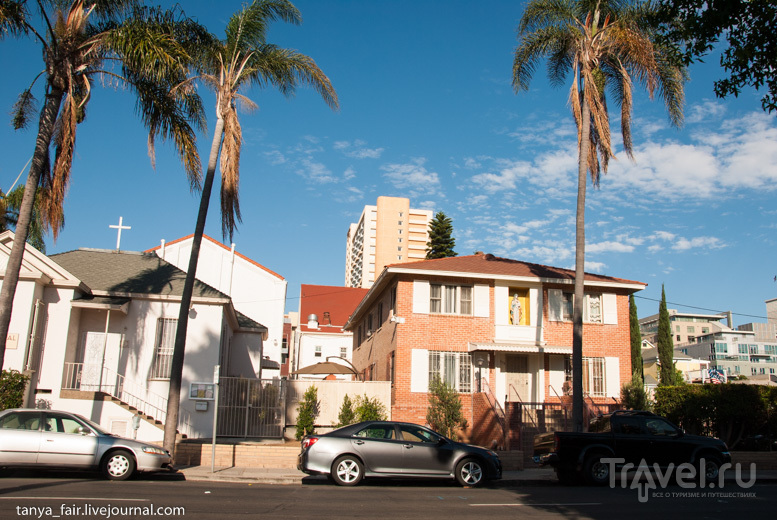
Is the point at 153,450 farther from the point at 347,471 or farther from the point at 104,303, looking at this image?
the point at 104,303

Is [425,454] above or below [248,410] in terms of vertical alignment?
below

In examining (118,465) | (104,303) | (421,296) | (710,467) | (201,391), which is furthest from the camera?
(421,296)

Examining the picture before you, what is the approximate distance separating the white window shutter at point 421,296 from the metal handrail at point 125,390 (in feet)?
29.6

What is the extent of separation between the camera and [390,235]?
406 ft

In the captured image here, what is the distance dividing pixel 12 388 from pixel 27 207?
19.1 ft

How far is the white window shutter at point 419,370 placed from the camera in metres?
23.5

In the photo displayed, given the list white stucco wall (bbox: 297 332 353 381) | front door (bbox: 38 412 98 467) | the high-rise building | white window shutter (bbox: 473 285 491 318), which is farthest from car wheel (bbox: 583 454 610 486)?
the high-rise building

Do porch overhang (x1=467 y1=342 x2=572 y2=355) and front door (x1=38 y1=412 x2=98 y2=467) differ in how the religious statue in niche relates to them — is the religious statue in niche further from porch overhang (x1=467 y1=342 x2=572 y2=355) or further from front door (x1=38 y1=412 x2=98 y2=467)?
front door (x1=38 y1=412 x2=98 y2=467)

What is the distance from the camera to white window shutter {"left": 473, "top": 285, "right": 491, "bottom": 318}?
24.8 metres

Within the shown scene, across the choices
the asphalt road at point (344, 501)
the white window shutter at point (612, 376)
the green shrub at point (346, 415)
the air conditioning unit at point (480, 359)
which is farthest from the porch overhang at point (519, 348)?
the asphalt road at point (344, 501)

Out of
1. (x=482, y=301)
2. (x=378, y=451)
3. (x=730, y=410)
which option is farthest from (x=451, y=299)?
(x=378, y=451)

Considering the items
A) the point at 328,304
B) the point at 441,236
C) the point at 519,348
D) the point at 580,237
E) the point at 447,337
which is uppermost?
the point at 441,236

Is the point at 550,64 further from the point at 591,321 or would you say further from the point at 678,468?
the point at 678,468

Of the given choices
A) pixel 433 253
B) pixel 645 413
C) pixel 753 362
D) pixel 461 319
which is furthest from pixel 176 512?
pixel 753 362
